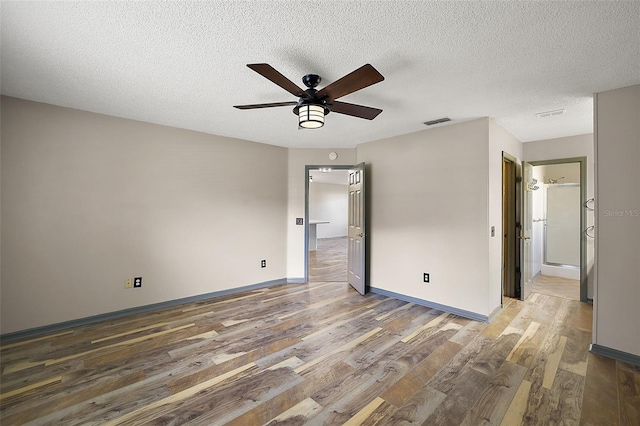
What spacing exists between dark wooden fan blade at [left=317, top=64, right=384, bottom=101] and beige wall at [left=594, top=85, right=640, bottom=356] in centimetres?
233

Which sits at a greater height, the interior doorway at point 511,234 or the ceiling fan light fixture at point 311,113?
the ceiling fan light fixture at point 311,113

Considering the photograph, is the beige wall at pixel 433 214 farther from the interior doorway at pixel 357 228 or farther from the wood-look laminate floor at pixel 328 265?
the wood-look laminate floor at pixel 328 265

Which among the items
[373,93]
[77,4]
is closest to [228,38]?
[77,4]

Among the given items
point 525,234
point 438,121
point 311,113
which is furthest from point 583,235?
point 311,113

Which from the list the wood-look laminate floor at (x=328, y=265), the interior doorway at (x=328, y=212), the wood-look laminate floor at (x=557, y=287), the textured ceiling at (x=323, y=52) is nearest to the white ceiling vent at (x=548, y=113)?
the textured ceiling at (x=323, y=52)

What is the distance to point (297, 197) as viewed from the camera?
4918 millimetres

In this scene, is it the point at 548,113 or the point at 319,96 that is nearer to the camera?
the point at 319,96

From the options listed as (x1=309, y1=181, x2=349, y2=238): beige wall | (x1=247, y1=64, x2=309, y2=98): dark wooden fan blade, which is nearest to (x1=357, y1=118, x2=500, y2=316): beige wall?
(x1=247, y1=64, x2=309, y2=98): dark wooden fan blade

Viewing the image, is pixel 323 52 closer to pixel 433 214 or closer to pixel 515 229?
pixel 433 214

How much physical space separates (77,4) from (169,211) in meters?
2.51

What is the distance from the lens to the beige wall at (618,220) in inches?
92.6

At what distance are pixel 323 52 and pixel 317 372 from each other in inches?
94.6

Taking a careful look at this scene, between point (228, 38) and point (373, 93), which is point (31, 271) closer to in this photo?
point (228, 38)

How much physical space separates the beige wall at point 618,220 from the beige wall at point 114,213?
409cm
